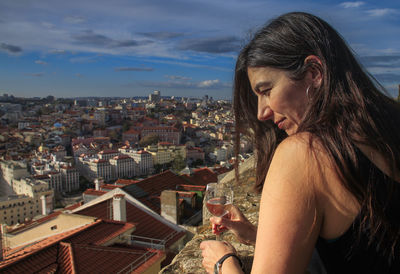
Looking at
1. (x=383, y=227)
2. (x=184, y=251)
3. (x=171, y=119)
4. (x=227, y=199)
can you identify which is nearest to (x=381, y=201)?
(x=383, y=227)

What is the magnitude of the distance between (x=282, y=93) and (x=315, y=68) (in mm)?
85

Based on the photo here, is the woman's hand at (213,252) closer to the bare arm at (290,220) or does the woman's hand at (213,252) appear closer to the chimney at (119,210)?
the bare arm at (290,220)

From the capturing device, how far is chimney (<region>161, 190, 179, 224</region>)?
5574 mm

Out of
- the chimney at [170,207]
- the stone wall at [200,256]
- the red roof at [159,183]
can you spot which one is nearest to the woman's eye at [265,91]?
the stone wall at [200,256]

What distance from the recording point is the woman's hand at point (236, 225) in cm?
99

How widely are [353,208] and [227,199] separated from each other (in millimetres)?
477

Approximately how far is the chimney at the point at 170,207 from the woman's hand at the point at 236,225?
4.65 m

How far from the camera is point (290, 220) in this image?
0.55 m

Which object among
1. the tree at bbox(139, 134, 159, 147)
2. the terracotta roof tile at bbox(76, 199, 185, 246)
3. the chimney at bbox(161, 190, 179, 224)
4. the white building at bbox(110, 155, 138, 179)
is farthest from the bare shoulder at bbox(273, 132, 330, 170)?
the tree at bbox(139, 134, 159, 147)

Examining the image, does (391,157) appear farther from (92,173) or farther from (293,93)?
(92,173)

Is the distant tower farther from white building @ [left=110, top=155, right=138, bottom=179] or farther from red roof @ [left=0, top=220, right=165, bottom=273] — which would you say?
red roof @ [left=0, top=220, right=165, bottom=273]

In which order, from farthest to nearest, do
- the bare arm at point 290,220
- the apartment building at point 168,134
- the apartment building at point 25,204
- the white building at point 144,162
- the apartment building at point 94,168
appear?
the apartment building at point 168,134, the white building at point 144,162, the apartment building at point 94,168, the apartment building at point 25,204, the bare arm at point 290,220

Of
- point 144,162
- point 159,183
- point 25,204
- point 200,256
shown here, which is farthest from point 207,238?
point 144,162

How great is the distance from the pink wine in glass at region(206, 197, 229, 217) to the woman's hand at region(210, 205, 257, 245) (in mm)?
18
